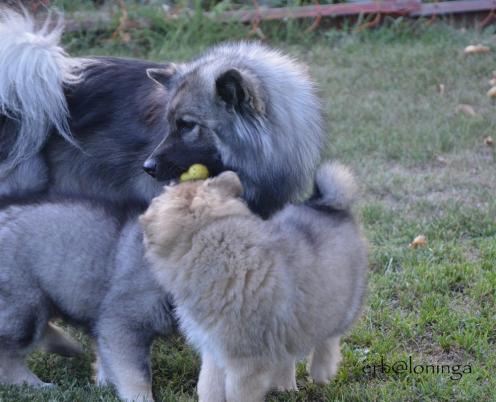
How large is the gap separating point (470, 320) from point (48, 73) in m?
2.63

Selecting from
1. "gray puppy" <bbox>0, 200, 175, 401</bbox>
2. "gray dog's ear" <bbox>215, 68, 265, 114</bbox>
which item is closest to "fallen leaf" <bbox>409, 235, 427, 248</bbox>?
"gray dog's ear" <bbox>215, 68, 265, 114</bbox>

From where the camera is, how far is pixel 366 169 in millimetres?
6473

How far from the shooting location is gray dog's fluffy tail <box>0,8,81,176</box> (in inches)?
182

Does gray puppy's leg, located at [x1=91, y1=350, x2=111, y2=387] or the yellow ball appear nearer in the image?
gray puppy's leg, located at [x1=91, y1=350, x2=111, y2=387]

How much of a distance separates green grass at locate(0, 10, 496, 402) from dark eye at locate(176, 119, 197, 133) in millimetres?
1091

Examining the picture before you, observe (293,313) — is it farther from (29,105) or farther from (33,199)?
(29,105)

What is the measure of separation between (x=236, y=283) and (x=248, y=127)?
1206 millimetres

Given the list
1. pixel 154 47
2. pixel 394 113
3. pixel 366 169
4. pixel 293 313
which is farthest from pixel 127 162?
pixel 154 47

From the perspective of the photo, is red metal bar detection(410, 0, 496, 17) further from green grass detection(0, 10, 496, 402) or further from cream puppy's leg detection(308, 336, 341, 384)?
cream puppy's leg detection(308, 336, 341, 384)

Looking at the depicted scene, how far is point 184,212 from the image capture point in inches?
130

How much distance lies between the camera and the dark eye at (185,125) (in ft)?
14.2

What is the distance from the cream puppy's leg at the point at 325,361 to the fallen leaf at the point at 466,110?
13.5ft

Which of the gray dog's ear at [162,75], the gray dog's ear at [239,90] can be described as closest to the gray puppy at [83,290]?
the gray dog's ear at [239,90]

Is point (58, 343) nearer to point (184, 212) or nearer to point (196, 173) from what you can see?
point (196, 173)
